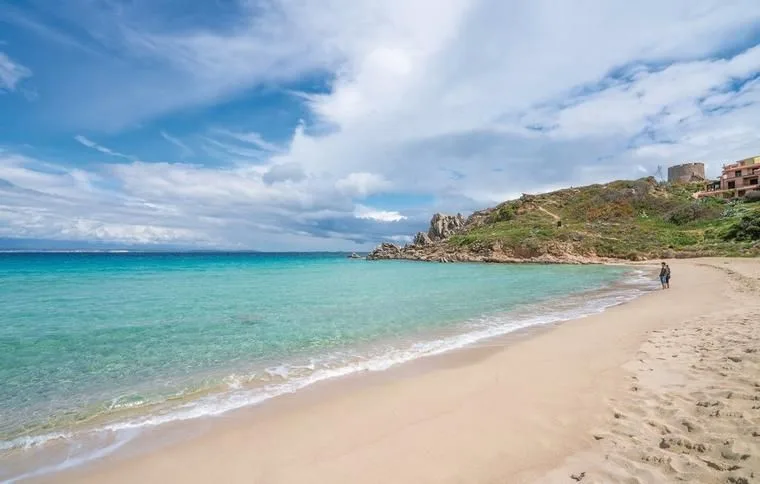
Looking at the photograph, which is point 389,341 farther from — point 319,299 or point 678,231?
point 678,231

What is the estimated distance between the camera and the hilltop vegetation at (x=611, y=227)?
164 feet

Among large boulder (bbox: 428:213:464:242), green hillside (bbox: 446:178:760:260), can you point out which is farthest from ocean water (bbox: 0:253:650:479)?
large boulder (bbox: 428:213:464:242)

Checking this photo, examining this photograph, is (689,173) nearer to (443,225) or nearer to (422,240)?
(443,225)

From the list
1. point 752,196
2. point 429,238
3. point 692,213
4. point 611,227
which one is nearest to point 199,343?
point 611,227

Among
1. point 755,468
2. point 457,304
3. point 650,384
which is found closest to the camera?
point 755,468

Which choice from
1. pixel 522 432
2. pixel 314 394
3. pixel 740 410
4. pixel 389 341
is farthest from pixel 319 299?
pixel 740 410

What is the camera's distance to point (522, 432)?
17.8ft

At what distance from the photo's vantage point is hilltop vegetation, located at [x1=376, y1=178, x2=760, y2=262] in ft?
164

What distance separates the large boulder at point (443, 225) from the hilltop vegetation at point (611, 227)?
8514mm

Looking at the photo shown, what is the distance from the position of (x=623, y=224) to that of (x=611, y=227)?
11.1 ft

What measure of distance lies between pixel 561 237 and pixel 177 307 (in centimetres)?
5472

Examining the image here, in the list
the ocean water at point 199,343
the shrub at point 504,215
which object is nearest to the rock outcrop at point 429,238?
the shrub at point 504,215

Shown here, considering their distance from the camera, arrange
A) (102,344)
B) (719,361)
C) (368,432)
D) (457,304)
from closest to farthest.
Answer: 1. (368,432)
2. (719,361)
3. (102,344)
4. (457,304)

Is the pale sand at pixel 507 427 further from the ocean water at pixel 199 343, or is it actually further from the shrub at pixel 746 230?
the shrub at pixel 746 230
